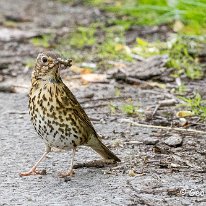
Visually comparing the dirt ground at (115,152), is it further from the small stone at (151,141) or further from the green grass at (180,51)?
the green grass at (180,51)

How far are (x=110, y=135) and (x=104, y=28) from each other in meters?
4.32

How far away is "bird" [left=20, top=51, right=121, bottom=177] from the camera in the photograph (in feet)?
18.4

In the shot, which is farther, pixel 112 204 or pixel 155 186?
pixel 155 186

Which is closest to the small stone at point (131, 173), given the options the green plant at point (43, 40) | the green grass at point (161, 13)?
the green grass at point (161, 13)

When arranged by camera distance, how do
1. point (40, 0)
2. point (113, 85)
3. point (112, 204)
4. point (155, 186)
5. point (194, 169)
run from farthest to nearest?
point (40, 0)
point (113, 85)
point (194, 169)
point (155, 186)
point (112, 204)

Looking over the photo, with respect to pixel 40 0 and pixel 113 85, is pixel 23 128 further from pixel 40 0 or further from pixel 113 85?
pixel 40 0

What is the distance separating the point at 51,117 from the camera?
18.5 ft

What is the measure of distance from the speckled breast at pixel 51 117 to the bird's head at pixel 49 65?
84 mm

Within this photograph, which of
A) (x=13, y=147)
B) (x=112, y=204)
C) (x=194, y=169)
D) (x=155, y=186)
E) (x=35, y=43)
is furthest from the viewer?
(x=35, y=43)

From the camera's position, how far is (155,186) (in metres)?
5.41

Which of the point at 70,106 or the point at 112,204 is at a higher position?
the point at 70,106

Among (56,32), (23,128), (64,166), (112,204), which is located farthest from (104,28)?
(112,204)

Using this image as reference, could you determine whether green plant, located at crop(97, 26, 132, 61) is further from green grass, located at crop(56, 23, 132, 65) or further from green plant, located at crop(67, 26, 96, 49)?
green plant, located at crop(67, 26, 96, 49)

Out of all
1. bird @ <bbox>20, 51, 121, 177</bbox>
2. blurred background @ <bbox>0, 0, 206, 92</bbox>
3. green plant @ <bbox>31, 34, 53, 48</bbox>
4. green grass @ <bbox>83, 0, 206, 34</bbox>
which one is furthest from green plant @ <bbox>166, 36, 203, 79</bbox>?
bird @ <bbox>20, 51, 121, 177</bbox>
